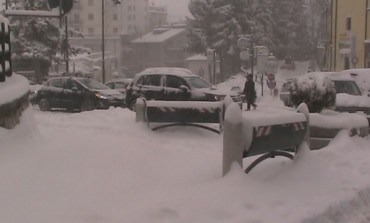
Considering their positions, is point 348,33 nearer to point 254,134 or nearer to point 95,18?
point 254,134

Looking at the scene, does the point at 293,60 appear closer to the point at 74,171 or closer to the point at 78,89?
the point at 78,89

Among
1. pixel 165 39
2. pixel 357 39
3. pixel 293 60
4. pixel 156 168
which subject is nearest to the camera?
pixel 156 168

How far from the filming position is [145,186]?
694 centimetres

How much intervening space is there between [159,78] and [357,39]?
98.4 ft

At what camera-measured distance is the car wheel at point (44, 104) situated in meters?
22.9

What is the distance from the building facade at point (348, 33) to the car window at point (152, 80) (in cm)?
2432

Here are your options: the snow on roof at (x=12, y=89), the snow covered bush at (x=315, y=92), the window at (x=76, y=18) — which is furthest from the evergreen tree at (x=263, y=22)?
the snow on roof at (x=12, y=89)

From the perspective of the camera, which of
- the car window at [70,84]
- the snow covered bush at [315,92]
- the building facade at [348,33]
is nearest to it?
the snow covered bush at [315,92]

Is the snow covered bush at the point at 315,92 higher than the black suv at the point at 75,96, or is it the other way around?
the snow covered bush at the point at 315,92

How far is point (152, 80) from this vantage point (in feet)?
68.5

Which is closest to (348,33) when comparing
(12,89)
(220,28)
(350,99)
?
(220,28)

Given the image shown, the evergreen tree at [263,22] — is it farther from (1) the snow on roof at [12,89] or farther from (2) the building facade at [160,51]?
(1) the snow on roof at [12,89]

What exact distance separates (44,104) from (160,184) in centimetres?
1681

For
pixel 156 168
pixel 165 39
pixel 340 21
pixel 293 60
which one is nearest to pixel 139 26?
pixel 165 39
